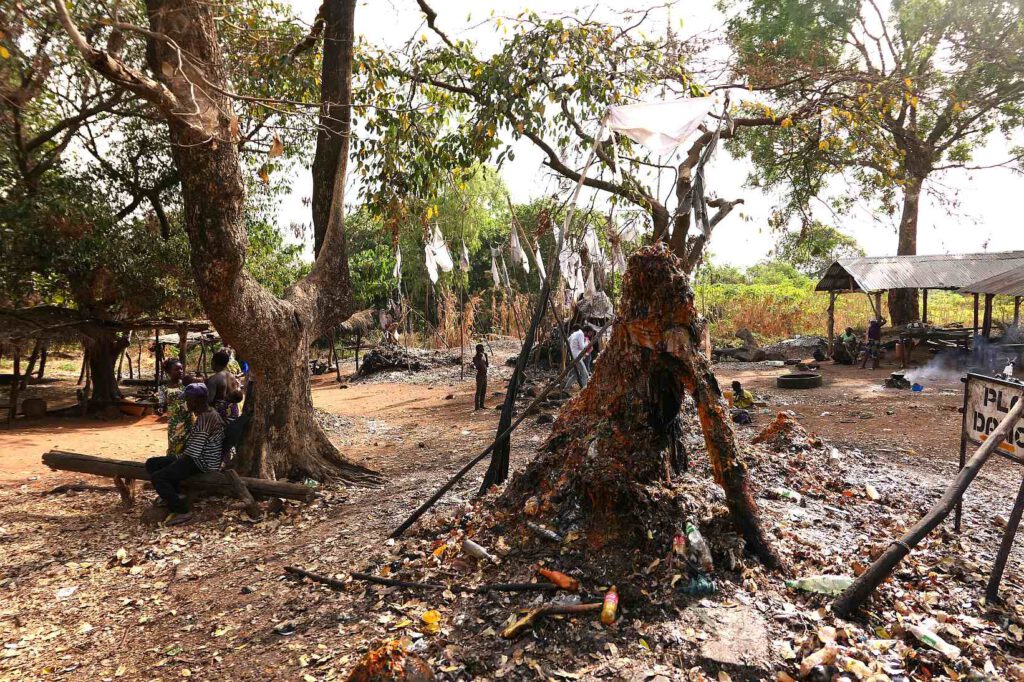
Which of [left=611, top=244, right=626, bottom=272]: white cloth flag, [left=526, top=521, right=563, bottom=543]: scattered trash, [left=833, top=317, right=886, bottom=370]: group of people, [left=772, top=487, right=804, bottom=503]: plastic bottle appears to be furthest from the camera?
[left=833, top=317, right=886, bottom=370]: group of people

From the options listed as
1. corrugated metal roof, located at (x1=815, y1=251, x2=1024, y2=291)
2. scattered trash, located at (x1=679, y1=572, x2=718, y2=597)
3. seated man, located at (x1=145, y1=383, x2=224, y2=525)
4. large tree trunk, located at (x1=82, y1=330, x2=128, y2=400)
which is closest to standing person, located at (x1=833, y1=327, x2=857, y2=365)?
corrugated metal roof, located at (x1=815, y1=251, x2=1024, y2=291)

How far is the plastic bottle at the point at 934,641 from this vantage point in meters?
3.12

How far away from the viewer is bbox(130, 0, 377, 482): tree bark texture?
17.7ft

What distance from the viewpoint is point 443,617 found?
142 inches

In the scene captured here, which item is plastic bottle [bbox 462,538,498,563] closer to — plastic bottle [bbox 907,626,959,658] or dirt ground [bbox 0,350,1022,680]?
dirt ground [bbox 0,350,1022,680]

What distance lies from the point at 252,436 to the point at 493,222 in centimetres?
2410

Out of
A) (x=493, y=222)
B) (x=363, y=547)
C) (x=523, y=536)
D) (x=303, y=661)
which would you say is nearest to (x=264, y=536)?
(x=363, y=547)

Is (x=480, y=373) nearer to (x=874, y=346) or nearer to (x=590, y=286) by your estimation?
(x=590, y=286)

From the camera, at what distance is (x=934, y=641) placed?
A: 10.4 feet

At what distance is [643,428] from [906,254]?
19710 mm

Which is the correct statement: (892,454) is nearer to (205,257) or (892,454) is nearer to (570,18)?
(570,18)

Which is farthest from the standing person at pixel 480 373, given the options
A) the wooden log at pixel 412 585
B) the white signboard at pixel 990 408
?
the white signboard at pixel 990 408

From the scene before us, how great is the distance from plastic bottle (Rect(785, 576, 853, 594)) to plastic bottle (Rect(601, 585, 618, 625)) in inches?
42.2

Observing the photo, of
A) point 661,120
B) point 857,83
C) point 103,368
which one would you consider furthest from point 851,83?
point 103,368
